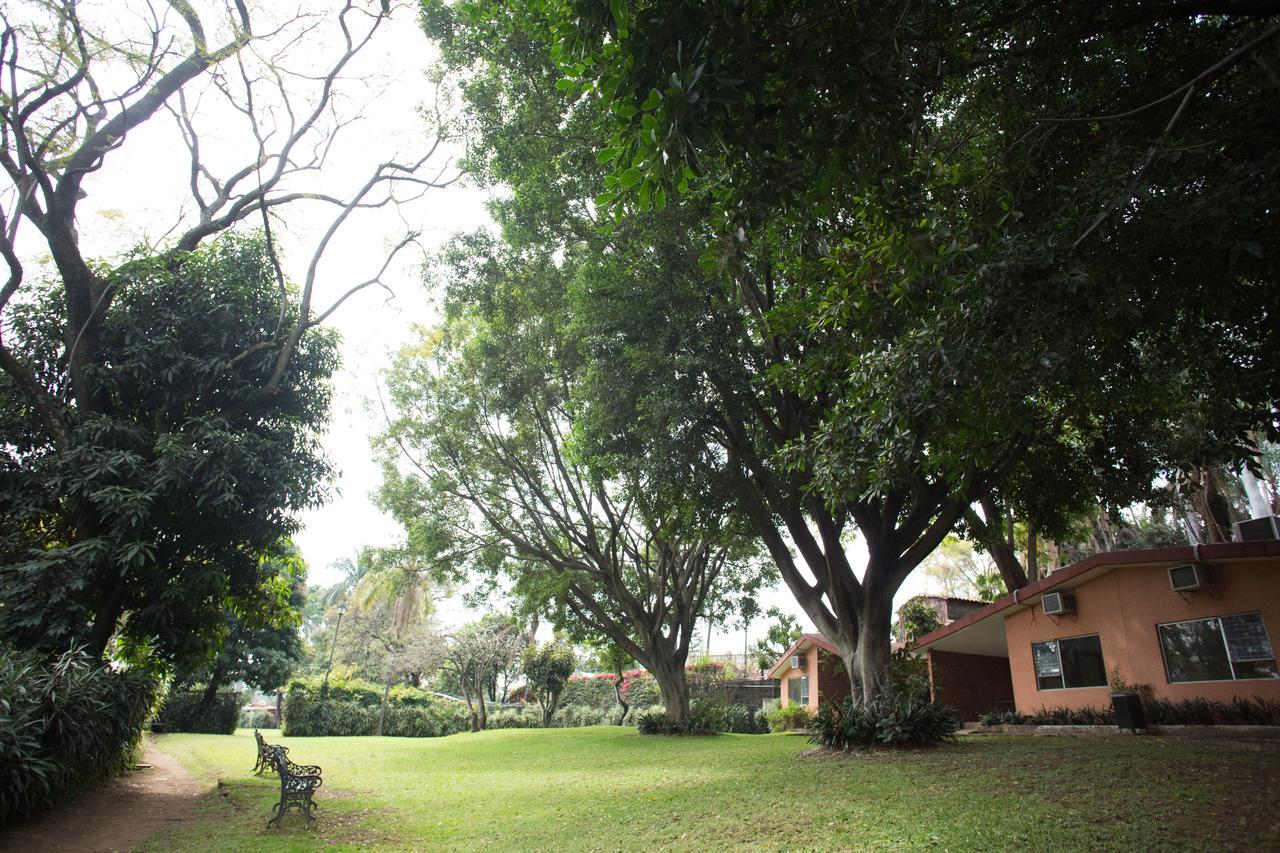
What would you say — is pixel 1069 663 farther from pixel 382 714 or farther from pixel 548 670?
pixel 382 714

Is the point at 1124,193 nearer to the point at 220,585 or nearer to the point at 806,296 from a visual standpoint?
the point at 806,296

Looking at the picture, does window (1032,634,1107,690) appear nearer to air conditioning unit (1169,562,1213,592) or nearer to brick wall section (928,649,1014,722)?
air conditioning unit (1169,562,1213,592)

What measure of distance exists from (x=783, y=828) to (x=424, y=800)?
6.40 meters

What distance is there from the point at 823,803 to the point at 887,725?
4.45 m

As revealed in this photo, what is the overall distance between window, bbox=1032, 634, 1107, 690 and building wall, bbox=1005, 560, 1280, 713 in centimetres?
13

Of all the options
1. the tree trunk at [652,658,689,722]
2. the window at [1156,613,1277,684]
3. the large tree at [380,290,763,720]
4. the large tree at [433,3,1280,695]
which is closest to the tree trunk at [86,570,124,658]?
the large tree at [380,290,763,720]

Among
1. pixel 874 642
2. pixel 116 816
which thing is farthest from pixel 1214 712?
pixel 116 816

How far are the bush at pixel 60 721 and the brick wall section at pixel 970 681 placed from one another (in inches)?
747

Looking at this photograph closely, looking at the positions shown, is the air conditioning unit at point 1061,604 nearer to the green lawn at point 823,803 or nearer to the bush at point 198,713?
the green lawn at point 823,803

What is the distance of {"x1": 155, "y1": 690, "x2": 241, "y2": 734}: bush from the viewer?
27328 millimetres

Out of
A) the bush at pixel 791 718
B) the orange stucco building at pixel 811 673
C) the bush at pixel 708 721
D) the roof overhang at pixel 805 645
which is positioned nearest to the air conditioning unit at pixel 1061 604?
the orange stucco building at pixel 811 673

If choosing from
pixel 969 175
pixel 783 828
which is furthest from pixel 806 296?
pixel 783 828

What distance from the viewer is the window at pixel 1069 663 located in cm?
1402

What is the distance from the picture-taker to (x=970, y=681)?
67.1 ft
